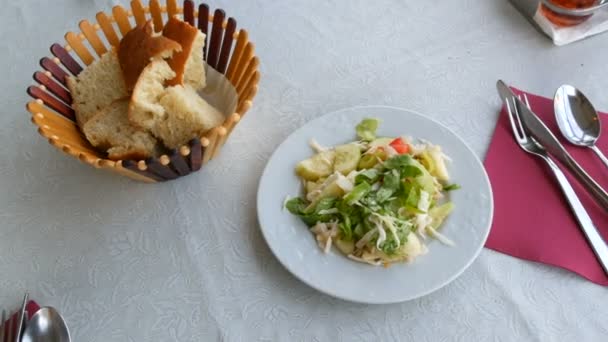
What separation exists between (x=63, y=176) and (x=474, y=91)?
776mm

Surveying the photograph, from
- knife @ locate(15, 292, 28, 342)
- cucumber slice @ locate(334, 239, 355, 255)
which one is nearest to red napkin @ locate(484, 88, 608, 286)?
cucumber slice @ locate(334, 239, 355, 255)

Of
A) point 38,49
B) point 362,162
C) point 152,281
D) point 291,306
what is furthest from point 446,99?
point 38,49

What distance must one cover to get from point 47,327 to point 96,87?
1.25ft

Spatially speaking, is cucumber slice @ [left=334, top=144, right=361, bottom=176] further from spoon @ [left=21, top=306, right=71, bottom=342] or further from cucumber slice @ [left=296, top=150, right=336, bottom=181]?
spoon @ [left=21, top=306, right=71, bottom=342]

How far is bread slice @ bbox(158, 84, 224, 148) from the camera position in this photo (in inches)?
31.2

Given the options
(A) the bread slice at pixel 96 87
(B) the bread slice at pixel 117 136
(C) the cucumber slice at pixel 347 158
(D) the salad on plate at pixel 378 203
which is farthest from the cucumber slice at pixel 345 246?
(A) the bread slice at pixel 96 87

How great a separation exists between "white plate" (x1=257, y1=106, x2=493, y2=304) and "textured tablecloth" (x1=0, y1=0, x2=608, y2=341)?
0.19 feet

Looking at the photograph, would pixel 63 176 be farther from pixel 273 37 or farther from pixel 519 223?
pixel 519 223

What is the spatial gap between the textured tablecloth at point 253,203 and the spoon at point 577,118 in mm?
54

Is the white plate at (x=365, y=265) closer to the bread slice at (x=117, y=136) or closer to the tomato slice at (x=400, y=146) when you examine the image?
the tomato slice at (x=400, y=146)

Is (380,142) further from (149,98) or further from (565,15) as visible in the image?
(565,15)

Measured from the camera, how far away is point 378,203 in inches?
29.9

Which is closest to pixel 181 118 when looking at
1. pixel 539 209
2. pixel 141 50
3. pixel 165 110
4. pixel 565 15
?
pixel 165 110

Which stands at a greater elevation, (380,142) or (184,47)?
(184,47)
